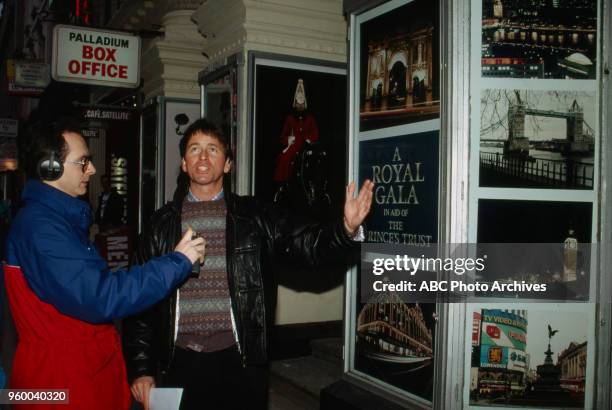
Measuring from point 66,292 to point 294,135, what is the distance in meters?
4.30

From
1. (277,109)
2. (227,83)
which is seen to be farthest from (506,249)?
(227,83)

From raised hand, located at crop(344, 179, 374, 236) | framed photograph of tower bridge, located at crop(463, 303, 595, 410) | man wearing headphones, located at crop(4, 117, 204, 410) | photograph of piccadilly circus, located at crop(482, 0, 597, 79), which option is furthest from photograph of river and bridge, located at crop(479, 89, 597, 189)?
man wearing headphones, located at crop(4, 117, 204, 410)

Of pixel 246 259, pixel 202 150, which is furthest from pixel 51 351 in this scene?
pixel 202 150

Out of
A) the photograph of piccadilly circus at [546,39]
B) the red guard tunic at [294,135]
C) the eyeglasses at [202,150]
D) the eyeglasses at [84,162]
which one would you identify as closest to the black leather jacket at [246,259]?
the eyeglasses at [202,150]

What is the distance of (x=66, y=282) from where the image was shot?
6.66ft

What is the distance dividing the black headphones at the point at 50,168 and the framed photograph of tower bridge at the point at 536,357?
2550 millimetres

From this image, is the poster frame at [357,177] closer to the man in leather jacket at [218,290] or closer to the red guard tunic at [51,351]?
the man in leather jacket at [218,290]

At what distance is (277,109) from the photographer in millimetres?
5973

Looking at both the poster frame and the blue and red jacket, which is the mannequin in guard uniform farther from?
the blue and red jacket

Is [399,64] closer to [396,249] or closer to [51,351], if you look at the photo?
[396,249]

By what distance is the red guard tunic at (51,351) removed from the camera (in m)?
2.17

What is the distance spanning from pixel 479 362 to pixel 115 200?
913 centimetres

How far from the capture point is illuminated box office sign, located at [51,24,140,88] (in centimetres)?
783

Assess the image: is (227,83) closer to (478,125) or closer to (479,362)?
(478,125)
